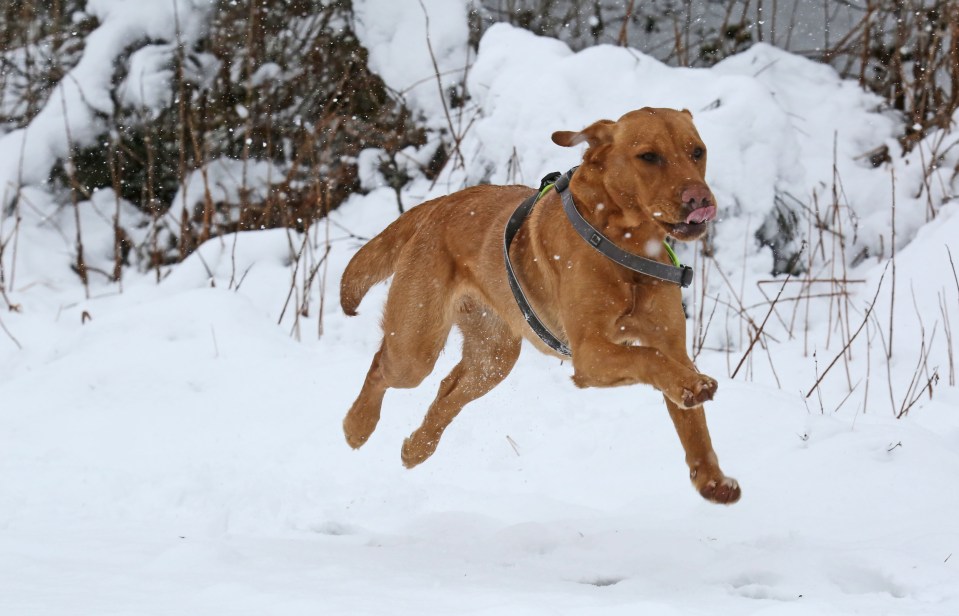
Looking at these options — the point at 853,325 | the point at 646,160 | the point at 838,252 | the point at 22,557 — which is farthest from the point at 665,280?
the point at 838,252

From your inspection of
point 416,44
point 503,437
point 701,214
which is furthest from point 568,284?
point 416,44

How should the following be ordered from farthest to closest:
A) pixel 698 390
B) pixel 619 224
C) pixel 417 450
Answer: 1. pixel 417 450
2. pixel 619 224
3. pixel 698 390

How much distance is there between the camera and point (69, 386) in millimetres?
5234

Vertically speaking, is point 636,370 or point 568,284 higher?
point 568,284

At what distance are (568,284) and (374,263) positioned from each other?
4.00ft

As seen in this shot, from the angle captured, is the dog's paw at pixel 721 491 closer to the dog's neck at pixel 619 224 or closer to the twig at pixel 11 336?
the dog's neck at pixel 619 224

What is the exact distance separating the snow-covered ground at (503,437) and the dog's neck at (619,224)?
933 millimetres

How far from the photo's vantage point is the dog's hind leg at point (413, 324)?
12.8ft

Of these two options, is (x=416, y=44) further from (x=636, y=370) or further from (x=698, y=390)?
(x=698, y=390)

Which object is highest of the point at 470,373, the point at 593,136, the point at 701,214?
the point at 593,136

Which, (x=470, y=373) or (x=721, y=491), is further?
(x=470, y=373)

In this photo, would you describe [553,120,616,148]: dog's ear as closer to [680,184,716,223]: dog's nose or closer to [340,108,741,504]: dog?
[340,108,741,504]: dog

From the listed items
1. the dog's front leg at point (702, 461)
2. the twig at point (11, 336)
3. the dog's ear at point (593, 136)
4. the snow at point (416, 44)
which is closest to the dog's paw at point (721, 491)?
the dog's front leg at point (702, 461)

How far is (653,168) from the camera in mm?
2992
